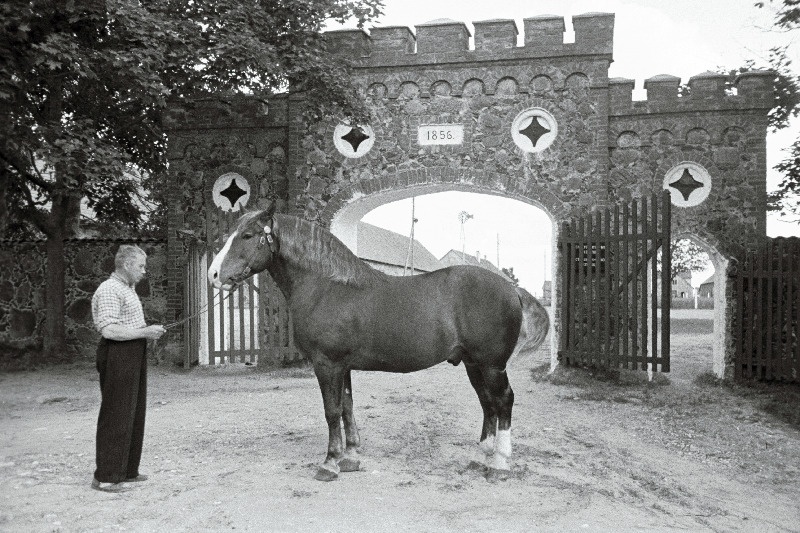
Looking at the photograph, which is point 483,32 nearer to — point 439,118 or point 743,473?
point 439,118

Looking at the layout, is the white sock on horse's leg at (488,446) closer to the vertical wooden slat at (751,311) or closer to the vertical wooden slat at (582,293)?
the vertical wooden slat at (582,293)

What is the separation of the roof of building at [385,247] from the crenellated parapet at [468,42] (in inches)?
1040

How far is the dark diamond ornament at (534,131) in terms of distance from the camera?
1010 cm

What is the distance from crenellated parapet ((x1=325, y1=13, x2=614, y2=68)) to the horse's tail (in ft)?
19.6

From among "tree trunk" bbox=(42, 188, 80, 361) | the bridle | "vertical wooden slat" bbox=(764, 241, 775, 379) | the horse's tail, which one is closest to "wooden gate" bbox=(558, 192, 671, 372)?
"vertical wooden slat" bbox=(764, 241, 775, 379)

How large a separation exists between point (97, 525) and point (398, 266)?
41724mm

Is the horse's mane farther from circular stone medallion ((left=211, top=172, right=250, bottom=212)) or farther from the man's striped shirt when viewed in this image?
circular stone medallion ((left=211, top=172, right=250, bottom=212))

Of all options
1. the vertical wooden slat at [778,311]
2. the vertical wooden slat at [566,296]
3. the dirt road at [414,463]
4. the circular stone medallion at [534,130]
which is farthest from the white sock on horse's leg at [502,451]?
the circular stone medallion at [534,130]

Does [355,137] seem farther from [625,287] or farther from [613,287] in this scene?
[625,287]

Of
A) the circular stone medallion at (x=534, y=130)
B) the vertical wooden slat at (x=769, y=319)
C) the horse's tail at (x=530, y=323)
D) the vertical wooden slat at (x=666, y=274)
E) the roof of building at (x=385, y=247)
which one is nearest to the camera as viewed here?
the horse's tail at (x=530, y=323)

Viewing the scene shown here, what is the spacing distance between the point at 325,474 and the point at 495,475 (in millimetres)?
1231

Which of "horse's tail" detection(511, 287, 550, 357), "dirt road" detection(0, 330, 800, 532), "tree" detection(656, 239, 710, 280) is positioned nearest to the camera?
"dirt road" detection(0, 330, 800, 532)

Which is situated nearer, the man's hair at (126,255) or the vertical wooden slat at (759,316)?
the man's hair at (126,255)

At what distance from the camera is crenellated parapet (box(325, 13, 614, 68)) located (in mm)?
9922
